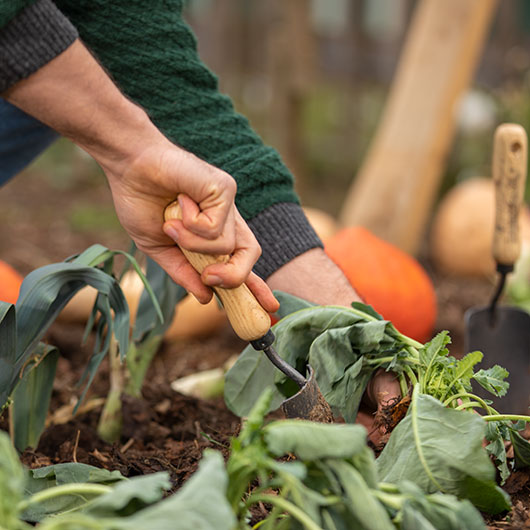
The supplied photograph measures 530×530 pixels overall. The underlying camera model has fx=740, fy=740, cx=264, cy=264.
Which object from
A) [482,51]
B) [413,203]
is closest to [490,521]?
[413,203]

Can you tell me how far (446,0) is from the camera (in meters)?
3.14

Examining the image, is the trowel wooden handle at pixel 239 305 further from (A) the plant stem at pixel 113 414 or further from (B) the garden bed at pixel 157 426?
(A) the plant stem at pixel 113 414

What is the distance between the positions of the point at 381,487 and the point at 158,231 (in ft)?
1.94

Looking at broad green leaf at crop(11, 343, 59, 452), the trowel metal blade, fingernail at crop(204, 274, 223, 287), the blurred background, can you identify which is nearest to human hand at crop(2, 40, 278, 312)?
fingernail at crop(204, 274, 223, 287)

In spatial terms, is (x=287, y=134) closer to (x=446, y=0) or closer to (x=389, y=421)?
(x=446, y=0)

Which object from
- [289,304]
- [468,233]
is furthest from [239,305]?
[468,233]

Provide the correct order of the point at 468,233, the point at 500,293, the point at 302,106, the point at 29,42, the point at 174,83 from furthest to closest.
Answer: the point at 302,106, the point at 468,233, the point at 500,293, the point at 174,83, the point at 29,42

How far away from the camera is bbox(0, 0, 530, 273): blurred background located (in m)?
3.98

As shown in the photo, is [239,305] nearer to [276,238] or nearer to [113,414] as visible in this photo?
[276,238]

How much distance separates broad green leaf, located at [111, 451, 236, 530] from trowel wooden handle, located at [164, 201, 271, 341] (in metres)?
0.42

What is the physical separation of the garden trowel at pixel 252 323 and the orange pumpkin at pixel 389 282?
40.8 inches

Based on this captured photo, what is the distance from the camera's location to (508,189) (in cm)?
196

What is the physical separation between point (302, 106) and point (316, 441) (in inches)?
142

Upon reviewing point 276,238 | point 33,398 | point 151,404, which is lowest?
point 151,404
